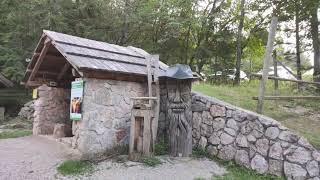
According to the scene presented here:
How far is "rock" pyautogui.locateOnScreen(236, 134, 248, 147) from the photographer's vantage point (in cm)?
727

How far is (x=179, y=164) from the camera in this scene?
291 inches

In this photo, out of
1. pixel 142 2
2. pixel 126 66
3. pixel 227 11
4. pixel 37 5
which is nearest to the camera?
pixel 126 66

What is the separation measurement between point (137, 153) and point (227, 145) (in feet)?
6.51

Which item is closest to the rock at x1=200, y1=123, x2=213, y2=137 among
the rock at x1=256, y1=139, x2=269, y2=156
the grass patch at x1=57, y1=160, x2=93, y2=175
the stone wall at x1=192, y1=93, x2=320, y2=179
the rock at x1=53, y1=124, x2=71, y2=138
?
the stone wall at x1=192, y1=93, x2=320, y2=179

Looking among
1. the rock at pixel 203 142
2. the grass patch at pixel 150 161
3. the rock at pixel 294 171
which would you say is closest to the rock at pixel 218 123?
the rock at pixel 203 142

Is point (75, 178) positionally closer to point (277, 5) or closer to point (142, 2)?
point (277, 5)

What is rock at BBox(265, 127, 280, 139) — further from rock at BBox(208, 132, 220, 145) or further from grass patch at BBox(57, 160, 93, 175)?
grass patch at BBox(57, 160, 93, 175)

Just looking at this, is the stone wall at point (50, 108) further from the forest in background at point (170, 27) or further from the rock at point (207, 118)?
the forest in background at point (170, 27)

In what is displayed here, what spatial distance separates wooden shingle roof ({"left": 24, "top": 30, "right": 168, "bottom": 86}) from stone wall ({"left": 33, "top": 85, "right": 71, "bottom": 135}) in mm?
1250

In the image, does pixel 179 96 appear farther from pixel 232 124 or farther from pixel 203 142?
pixel 232 124

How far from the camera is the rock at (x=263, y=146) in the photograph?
688 centimetres

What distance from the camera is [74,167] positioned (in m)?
6.90

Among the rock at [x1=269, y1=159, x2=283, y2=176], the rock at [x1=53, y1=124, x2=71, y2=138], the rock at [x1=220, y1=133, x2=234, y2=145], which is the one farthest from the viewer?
the rock at [x1=53, y1=124, x2=71, y2=138]

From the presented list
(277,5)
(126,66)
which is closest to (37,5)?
(126,66)
